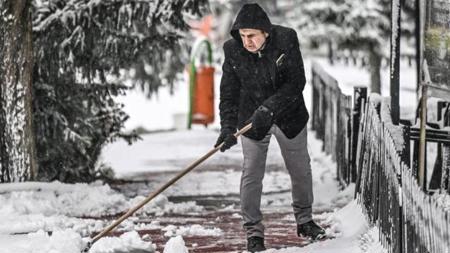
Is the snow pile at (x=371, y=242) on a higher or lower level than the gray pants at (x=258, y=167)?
lower

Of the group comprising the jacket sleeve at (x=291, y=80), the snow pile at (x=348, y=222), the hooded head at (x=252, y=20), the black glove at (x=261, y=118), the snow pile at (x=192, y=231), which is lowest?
the snow pile at (x=192, y=231)

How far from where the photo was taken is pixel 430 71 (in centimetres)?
905

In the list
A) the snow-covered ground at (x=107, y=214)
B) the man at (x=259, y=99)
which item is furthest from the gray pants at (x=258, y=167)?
the snow-covered ground at (x=107, y=214)

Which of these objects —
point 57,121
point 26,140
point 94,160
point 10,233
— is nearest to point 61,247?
point 10,233

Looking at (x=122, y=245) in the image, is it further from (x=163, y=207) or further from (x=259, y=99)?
(x=163, y=207)

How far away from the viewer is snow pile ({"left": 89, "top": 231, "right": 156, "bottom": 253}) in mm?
7543

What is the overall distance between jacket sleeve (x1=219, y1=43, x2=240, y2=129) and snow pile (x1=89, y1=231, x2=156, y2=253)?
1.05 metres

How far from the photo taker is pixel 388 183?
21.7 ft

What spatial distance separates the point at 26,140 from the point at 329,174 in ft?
14.7

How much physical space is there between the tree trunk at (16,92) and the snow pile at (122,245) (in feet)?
10.0

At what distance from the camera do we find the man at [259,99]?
7.47 metres

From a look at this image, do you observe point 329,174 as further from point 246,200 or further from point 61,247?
point 61,247

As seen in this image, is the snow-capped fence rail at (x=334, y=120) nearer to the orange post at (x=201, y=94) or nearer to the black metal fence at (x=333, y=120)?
the black metal fence at (x=333, y=120)

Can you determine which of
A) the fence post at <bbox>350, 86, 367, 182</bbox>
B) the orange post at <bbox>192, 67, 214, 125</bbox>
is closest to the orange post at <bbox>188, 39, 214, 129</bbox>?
the orange post at <bbox>192, 67, 214, 125</bbox>
